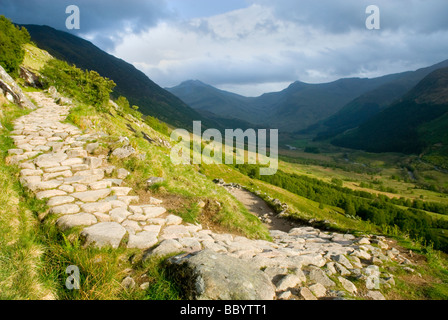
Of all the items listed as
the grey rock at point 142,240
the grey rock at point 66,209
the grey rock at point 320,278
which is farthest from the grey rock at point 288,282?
the grey rock at point 66,209

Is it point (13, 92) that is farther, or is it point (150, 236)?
point (13, 92)

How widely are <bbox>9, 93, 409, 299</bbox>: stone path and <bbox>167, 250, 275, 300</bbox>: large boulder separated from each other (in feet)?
1.32

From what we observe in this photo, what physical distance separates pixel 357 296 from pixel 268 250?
235 centimetres

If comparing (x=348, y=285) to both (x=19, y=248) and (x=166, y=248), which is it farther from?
(x=19, y=248)

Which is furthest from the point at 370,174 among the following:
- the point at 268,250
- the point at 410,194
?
the point at 268,250

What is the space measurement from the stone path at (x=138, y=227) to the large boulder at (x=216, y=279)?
15.9 inches

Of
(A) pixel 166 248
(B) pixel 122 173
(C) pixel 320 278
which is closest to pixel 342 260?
(C) pixel 320 278

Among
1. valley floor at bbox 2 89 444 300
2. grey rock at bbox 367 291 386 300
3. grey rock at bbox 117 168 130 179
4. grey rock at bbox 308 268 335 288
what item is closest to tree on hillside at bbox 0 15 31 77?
valley floor at bbox 2 89 444 300

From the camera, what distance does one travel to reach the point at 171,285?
3.97 meters

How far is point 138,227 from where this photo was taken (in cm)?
571

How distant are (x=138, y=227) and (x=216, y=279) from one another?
8.83 ft

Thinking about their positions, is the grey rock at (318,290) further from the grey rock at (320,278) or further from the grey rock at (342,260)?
the grey rock at (342,260)

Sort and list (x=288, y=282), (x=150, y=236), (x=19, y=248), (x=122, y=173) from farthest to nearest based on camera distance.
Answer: (x=122, y=173) → (x=150, y=236) → (x=288, y=282) → (x=19, y=248)
